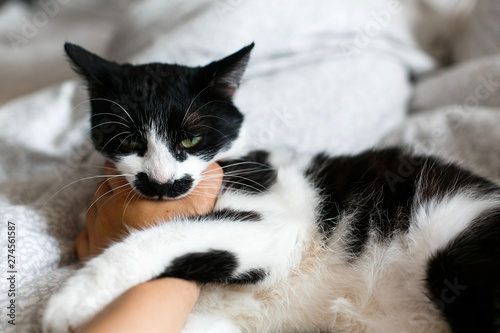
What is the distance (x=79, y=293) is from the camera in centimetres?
74

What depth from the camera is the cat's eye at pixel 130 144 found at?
3.12 feet

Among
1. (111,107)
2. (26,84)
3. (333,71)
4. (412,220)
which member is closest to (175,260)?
(111,107)

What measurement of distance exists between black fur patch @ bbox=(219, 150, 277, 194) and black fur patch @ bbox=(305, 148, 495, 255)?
14 centimetres

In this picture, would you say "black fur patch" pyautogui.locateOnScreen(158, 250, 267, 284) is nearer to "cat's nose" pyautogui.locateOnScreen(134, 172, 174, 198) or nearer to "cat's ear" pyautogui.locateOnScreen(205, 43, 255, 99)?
"cat's nose" pyautogui.locateOnScreen(134, 172, 174, 198)

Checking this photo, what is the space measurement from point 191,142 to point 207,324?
46 cm

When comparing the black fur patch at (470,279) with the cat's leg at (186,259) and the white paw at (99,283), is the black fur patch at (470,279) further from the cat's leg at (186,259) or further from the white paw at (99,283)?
the white paw at (99,283)

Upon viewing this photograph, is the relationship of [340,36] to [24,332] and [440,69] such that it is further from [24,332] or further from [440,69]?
[24,332]

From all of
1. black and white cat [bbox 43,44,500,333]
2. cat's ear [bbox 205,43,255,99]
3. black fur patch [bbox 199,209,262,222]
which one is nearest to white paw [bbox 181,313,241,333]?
black and white cat [bbox 43,44,500,333]

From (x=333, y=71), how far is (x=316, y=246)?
921mm

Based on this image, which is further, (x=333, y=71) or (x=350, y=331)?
(x=333, y=71)

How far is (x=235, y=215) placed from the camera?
94 centimetres

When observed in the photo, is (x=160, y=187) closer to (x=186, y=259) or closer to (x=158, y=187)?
(x=158, y=187)

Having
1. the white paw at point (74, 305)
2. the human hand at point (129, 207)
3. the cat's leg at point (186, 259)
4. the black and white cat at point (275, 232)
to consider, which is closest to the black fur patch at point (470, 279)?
the black and white cat at point (275, 232)

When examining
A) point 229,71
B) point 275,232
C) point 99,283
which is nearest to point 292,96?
point 229,71
